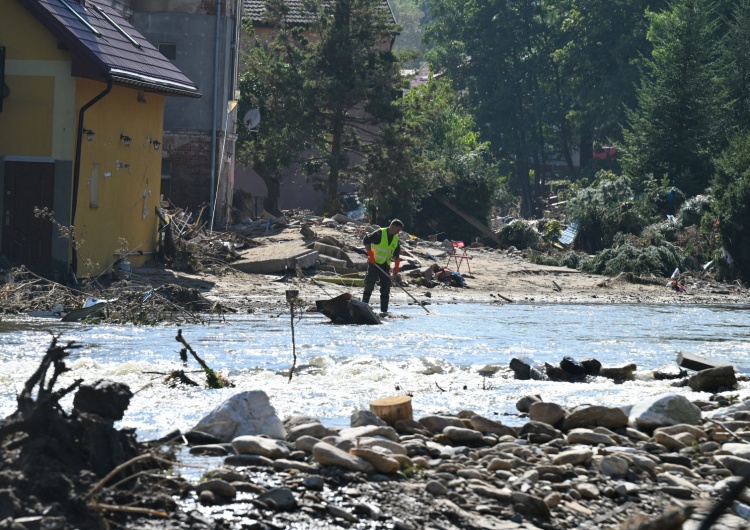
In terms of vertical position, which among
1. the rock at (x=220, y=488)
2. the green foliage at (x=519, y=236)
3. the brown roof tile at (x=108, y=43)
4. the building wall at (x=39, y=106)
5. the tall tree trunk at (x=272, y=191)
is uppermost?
the brown roof tile at (x=108, y=43)

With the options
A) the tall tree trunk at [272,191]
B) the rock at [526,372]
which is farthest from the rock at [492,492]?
the tall tree trunk at [272,191]

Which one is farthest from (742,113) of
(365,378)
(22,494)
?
(22,494)

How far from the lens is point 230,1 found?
35.1 meters

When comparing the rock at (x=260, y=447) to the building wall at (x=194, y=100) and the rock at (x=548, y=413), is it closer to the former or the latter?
the rock at (x=548, y=413)

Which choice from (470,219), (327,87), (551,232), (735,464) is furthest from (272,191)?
(735,464)

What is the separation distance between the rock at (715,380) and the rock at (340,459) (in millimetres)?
5988

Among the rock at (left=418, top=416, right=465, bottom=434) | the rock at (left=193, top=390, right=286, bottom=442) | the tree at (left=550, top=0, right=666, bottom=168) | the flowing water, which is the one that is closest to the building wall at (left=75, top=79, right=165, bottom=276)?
the flowing water

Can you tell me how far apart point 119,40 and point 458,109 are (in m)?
47.4

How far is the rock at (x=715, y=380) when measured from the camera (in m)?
13.1

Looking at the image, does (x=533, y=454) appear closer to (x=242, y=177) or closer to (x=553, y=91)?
→ (x=242, y=177)

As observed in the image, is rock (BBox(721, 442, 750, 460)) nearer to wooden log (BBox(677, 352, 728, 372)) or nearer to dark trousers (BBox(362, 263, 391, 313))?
wooden log (BBox(677, 352, 728, 372))

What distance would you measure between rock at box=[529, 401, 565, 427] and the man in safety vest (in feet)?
35.4

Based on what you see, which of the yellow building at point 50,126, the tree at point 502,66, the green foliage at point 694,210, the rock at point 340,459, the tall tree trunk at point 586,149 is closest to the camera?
the rock at point 340,459

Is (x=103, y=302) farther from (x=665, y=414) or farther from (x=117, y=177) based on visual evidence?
(x=665, y=414)
